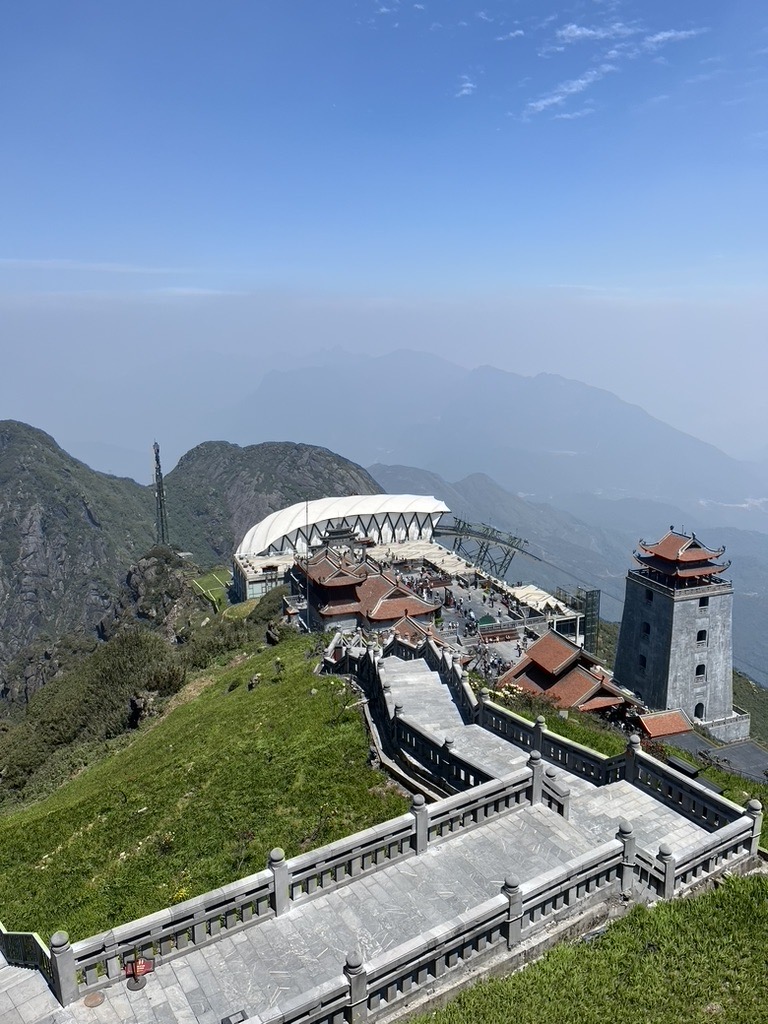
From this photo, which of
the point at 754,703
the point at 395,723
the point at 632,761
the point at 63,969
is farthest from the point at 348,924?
the point at 754,703

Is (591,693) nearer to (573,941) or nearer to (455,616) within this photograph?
(573,941)

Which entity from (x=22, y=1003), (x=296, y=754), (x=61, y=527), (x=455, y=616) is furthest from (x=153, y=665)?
(x=61, y=527)

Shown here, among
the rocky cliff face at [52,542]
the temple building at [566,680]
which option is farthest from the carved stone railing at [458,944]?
the rocky cliff face at [52,542]

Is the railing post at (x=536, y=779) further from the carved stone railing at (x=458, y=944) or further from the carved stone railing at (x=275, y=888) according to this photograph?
the carved stone railing at (x=458, y=944)

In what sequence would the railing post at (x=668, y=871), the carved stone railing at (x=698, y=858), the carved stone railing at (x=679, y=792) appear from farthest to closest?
the carved stone railing at (x=679, y=792) < the carved stone railing at (x=698, y=858) < the railing post at (x=668, y=871)

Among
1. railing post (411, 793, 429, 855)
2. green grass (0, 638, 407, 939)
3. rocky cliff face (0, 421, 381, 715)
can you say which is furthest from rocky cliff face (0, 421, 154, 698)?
railing post (411, 793, 429, 855)

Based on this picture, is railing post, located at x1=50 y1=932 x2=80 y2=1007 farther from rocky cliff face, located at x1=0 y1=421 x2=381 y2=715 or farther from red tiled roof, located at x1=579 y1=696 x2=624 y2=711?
rocky cliff face, located at x1=0 y1=421 x2=381 y2=715
